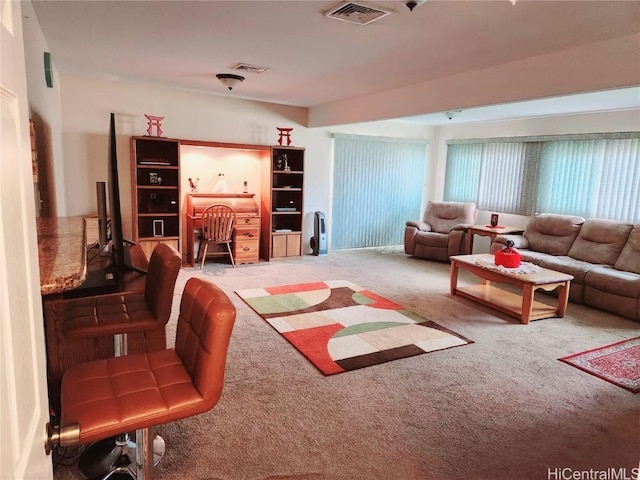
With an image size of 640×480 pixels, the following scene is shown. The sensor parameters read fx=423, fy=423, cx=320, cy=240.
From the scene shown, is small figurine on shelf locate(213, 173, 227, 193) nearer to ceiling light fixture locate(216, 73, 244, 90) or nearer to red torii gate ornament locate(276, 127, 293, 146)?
red torii gate ornament locate(276, 127, 293, 146)

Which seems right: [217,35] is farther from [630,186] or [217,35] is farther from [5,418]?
[630,186]

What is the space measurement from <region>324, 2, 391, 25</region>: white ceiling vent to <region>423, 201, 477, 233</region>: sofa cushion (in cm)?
461

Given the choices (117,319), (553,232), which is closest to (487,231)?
(553,232)

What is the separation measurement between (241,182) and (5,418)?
5931 mm

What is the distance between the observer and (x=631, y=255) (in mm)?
4578

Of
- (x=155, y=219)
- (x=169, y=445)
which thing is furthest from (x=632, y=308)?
(x=155, y=219)

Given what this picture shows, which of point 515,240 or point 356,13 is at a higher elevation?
point 356,13

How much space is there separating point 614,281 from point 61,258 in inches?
185

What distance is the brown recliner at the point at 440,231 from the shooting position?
6301 mm

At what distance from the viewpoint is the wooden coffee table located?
12.8 ft

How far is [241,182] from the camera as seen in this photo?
633 cm

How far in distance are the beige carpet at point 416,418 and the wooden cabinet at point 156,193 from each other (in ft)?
7.68

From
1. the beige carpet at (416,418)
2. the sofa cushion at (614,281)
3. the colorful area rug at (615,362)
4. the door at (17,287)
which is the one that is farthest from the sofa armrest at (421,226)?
the door at (17,287)

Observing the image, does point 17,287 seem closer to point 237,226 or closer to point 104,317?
Answer: point 104,317
